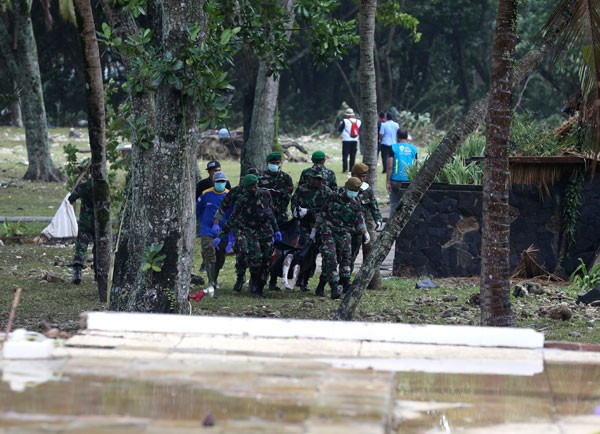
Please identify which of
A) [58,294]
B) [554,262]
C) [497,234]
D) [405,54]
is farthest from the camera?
[405,54]

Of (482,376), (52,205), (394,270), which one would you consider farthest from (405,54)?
(482,376)

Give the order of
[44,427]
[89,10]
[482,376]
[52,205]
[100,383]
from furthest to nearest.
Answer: [52,205] < [89,10] < [482,376] < [100,383] < [44,427]

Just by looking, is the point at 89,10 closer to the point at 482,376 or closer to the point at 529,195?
the point at 529,195

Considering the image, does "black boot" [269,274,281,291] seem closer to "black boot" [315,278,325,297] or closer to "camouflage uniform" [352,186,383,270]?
"black boot" [315,278,325,297]

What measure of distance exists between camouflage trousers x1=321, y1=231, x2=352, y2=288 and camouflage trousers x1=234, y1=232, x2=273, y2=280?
643 mm

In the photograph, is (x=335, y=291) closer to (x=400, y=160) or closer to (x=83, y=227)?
(x=83, y=227)

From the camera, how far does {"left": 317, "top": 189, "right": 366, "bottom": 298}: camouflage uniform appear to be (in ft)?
41.2

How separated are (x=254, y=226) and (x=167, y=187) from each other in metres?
3.04

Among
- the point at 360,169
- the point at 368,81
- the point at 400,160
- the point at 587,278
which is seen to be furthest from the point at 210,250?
the point at 400,160

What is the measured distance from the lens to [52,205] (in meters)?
21.9

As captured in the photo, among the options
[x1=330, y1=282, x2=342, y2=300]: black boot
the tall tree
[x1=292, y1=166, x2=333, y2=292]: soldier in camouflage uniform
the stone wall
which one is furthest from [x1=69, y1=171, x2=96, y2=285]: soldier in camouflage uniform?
the tall tree

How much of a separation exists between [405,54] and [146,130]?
116ft

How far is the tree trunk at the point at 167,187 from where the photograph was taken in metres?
9.51

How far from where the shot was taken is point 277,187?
1320cm
